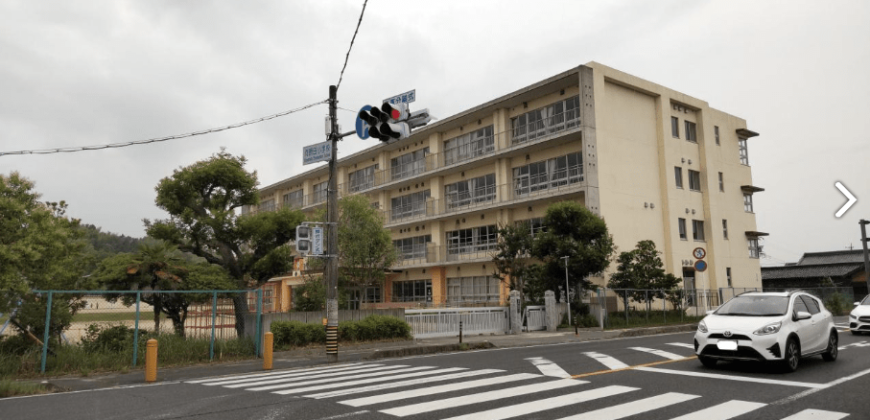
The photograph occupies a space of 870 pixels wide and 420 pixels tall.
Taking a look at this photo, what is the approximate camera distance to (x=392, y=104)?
1253 centimetres

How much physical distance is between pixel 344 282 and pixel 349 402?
30681 mm

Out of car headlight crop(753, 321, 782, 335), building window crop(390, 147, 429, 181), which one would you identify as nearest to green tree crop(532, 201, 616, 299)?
car headlight crop(753, 321, 782, 335)

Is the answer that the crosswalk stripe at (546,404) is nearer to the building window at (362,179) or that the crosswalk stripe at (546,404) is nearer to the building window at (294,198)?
the building window at (362,179)

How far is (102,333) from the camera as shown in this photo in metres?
14.4

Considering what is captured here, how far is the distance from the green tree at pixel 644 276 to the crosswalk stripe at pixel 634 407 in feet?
68.5

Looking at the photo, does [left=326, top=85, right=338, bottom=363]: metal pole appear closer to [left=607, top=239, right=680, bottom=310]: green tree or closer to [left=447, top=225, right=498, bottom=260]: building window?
[left=607, top=239, right=680, bottom=310]: green tree

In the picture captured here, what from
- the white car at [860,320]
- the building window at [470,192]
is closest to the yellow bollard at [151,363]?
the white car at [860,320]

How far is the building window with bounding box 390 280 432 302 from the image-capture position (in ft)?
138

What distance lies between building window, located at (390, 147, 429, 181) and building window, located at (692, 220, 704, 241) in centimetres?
1831

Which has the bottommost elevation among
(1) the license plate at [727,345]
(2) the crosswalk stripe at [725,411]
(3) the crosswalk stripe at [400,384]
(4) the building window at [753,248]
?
(3) the crosswalk stripe at [400,384]

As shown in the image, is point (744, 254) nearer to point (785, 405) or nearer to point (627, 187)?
point (627, 187)

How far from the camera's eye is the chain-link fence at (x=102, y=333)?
1265 centimetres

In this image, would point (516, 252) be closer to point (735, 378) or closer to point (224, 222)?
point (224, 222)

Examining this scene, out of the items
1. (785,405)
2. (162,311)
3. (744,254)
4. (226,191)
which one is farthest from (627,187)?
(785,405)
